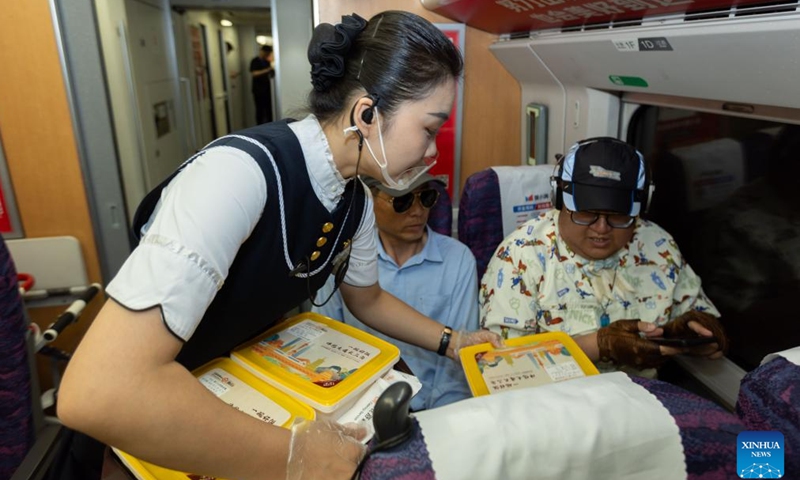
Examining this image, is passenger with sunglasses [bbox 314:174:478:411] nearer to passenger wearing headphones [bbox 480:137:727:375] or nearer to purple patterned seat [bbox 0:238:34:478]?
passenger wearing headphones [bbox 480:137:727:375]

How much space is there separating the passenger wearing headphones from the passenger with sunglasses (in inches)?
6.9

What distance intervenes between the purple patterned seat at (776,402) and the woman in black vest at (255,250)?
65 cm

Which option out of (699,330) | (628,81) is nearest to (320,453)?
(699,330)

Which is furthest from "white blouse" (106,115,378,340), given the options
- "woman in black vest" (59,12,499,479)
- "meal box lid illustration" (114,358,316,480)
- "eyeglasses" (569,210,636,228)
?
"eyeglasses" (569,210,636,228)

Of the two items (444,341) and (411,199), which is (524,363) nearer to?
(444,341)

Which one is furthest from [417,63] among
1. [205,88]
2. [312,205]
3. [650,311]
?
[205,88]

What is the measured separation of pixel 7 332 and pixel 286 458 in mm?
1421

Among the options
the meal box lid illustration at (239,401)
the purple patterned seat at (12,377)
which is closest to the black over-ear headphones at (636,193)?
the meal box lid illustration at (239,401)

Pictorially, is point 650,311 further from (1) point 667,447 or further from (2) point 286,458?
(2) point 286,458

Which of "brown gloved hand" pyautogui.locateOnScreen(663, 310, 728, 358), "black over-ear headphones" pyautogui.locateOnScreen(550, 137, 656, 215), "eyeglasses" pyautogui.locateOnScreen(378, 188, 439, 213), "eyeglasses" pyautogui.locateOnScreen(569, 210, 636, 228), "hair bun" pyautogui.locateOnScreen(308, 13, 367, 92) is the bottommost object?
"brown gloved hand" pyautogui.locateOnScreen(663, 310, 728, 358)

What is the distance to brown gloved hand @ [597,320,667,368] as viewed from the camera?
5.87ft

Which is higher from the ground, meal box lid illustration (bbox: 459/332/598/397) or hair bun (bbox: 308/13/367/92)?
hair bun (bbox: 308/13/367/92)

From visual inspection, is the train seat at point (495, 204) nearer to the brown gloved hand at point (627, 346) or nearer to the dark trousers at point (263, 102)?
the brown gloved hand at point (627, 346)

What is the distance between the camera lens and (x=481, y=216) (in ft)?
7.93
